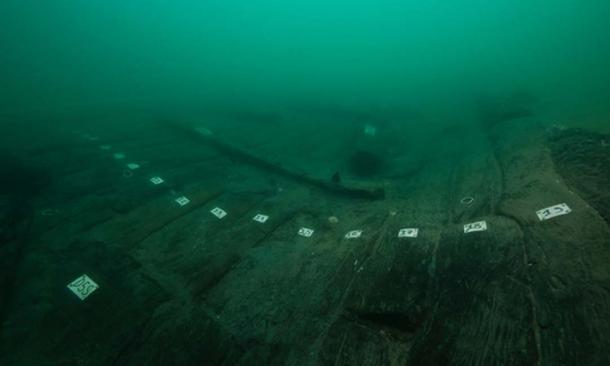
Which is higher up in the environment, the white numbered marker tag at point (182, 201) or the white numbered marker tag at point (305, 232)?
the white numbered marker tag at point (305, 232)

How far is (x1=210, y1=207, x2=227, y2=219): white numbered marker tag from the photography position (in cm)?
456

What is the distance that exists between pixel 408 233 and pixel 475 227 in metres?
0.83

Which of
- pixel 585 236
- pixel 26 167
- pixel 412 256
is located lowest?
pixel 26 167

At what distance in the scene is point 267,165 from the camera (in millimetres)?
6535

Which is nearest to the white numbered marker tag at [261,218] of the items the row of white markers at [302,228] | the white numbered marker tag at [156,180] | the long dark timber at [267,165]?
the row of white markers at [302,228]

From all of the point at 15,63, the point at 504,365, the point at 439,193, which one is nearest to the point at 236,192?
the point at 439,193

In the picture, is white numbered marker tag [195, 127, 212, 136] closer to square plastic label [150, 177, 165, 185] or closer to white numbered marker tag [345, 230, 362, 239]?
square plastic label [150, 177, 165, 185]

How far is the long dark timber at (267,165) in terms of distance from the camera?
5328mm

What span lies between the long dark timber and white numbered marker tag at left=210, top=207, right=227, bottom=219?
6.33 ft

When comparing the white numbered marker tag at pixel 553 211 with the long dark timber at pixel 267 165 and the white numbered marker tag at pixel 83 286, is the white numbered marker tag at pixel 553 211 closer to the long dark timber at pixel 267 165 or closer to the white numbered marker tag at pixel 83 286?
the long dark timber at pixel 267 165

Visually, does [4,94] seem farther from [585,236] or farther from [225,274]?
[585,236]

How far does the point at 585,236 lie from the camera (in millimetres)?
2826

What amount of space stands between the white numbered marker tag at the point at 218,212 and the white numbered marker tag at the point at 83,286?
6.10 ft

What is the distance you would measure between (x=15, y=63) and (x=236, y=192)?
21.0 m
